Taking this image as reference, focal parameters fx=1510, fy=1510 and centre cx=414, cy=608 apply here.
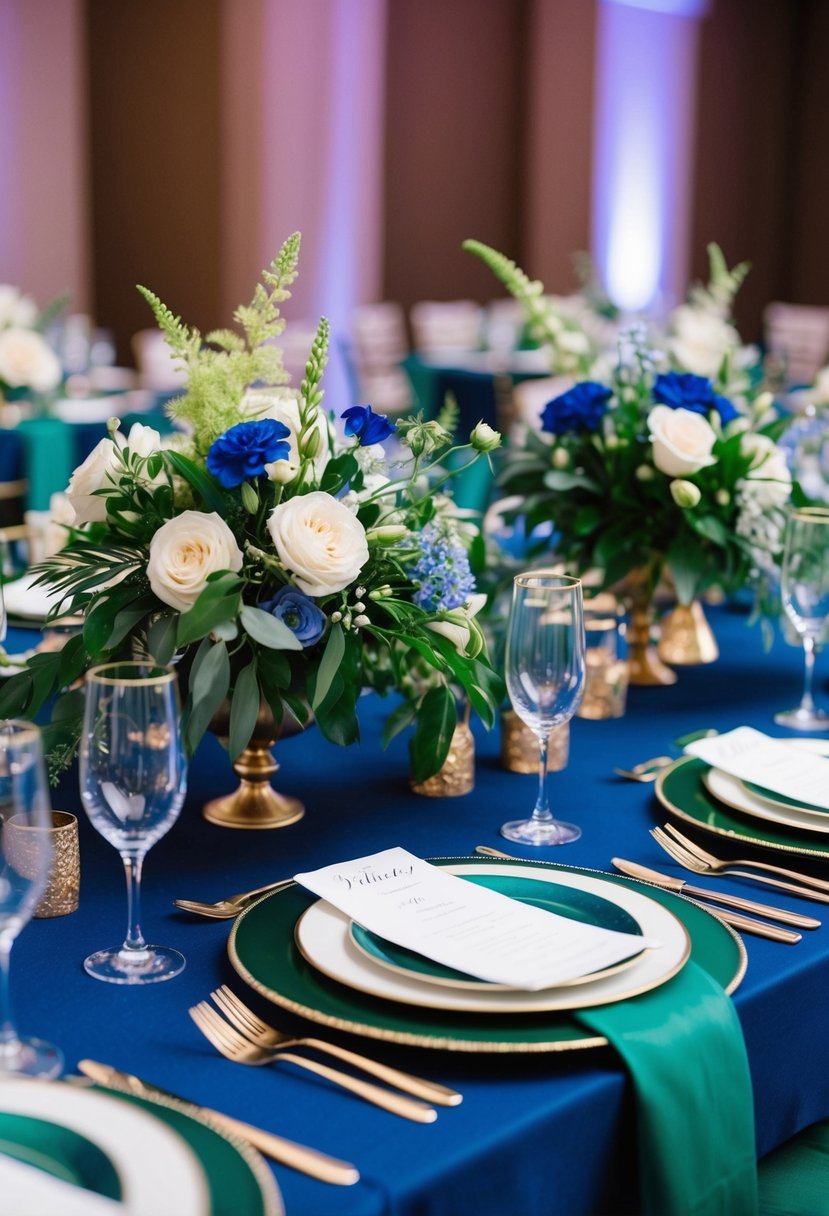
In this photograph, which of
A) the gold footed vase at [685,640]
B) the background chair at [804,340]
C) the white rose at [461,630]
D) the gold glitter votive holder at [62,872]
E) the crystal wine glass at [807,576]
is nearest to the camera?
the gold glitter votive holder at [62,872]

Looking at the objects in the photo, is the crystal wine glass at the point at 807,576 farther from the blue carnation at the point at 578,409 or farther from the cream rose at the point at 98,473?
the cream rose at the point at 98,473

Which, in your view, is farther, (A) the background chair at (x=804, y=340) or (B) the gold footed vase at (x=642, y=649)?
(A) the background chair at (x=804, y=340)

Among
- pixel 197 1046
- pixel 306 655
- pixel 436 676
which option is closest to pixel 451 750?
pixel 436 676

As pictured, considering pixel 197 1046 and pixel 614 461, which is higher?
pixel 614 461

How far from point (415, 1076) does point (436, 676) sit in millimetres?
643

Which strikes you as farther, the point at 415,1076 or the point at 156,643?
the point at 156,643

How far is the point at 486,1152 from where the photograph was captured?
3.02 ft

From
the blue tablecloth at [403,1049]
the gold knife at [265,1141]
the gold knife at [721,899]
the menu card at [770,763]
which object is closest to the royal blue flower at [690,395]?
the blue tablecloth at [403,1049]

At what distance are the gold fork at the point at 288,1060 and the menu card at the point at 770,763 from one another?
664mm

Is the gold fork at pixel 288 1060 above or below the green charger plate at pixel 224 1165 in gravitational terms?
below

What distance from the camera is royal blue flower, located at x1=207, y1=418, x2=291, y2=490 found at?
4.36 feet

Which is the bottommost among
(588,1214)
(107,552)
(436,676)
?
(588,1214)

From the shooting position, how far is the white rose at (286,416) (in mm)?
1385

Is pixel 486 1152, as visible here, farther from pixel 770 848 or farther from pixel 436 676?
pixel 436 676
